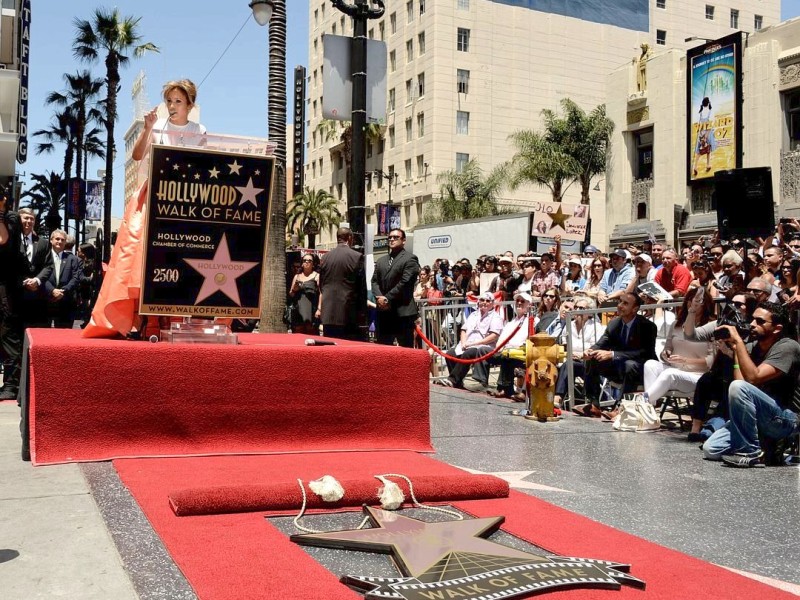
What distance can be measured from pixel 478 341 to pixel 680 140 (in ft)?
102

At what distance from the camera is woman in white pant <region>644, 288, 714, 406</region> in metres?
8.94

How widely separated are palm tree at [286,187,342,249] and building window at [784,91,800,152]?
4122 cm

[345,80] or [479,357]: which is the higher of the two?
[345,80]

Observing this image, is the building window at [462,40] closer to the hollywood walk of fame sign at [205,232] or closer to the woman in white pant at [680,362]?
the woman in white pant at [680,362]

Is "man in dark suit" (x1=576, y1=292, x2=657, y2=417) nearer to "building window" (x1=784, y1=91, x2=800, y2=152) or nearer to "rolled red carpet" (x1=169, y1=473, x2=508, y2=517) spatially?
"rolled red carpet" (x1=169, y1=473, x2=508, y2=517)

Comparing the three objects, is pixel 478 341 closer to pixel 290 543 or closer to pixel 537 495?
pixel 537 495

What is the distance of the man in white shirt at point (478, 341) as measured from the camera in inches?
491

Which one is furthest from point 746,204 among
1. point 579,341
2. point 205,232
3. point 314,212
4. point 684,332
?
point 314,212

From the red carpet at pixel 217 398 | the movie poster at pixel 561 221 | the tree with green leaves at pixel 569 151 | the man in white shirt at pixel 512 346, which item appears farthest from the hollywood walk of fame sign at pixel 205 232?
the tree with green leaves at pixel 569 151

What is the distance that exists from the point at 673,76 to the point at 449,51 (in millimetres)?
23603

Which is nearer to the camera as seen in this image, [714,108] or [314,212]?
[714,108]

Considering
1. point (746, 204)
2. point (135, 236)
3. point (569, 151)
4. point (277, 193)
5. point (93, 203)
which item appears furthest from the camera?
point (569, 151)

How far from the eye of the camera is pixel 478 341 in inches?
494

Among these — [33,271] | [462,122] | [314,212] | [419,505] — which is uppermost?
[462,122]
